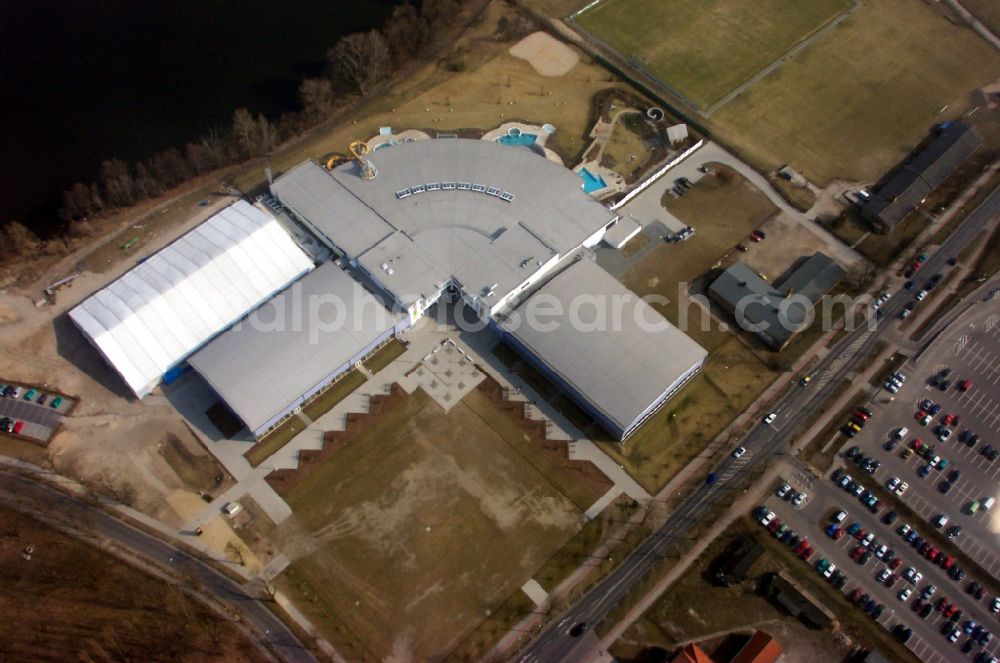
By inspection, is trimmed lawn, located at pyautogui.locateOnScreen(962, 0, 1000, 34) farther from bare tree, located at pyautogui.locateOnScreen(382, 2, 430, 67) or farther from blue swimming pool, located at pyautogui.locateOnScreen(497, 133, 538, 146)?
bare tree, located at pyautogui.locateOnScreen(382, 2, 430, 67)

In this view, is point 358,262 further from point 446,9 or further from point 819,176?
point 819,176

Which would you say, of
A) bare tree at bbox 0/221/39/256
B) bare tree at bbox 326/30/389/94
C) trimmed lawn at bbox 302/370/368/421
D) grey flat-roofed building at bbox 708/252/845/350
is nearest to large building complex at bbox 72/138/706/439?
trimmed lawn at bbox 302/370/368/421

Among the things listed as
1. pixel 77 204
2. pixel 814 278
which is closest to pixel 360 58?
pixel 77 204

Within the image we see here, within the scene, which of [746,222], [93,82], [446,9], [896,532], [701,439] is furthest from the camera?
[446,9]

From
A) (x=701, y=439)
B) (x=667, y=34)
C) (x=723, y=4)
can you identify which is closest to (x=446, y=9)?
(x=667, y=34)

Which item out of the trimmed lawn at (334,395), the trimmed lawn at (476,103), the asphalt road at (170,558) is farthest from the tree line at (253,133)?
the trimmed lawn at (334,395)

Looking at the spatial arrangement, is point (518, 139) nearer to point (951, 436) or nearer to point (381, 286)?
point (381, 286)
